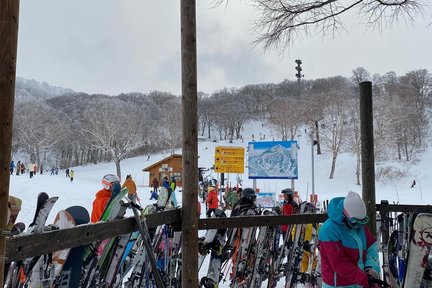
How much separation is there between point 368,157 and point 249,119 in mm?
76573

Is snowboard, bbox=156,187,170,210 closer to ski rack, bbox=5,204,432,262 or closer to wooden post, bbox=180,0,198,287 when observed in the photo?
ski rack, bbox=5,204,432,262

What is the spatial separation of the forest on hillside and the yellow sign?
4775mm

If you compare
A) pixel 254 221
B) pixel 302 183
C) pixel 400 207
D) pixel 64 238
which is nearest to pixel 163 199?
pixel 254 221

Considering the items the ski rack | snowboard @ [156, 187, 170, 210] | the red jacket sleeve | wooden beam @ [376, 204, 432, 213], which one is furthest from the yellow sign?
the red jacket sleeve

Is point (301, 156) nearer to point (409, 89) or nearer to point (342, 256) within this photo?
point (409, 89)

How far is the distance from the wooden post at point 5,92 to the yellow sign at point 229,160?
660 inches

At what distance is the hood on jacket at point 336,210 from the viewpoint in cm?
294

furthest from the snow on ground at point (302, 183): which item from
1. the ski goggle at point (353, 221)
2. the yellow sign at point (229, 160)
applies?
the ski goggle at point (353, 221)

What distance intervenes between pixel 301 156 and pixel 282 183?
12841 mm

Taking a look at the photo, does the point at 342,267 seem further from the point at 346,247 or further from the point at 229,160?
the point at 229,160

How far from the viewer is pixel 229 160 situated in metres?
18.3

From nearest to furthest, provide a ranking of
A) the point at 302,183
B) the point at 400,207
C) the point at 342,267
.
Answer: the point at 342,267 → the point at 400,207 → the point at 302,183

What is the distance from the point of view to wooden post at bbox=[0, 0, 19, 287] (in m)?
1.38

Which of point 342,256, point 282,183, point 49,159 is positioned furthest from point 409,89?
point 49,159
